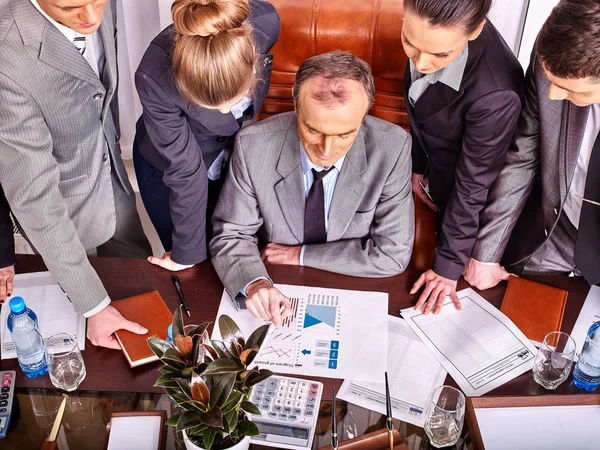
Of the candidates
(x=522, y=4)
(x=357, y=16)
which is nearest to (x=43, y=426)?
(x=357, y=16)

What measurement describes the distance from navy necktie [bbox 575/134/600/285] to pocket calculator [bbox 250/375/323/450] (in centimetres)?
87

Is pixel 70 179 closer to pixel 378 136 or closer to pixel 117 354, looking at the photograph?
pixel 117 354

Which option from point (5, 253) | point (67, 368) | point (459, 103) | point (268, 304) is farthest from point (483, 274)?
point (5, 253)

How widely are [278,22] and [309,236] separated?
715mm

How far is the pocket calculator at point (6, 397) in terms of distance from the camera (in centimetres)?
142

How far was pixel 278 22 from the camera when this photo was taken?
2.07 m

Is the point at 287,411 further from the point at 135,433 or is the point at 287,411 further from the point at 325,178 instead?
the point at 325,178

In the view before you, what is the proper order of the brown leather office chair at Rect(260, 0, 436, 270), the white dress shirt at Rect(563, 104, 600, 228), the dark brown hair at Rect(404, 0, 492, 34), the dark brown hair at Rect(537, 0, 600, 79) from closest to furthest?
the dark brown hair at Rect(537, 0, 600, 79)
the dark brown hair at Rect(404, 0, 492, 34)
the white dress shirt at Rect(563, 104, 600, 228)
the brown leather office chair at Rect(260, 0, 436, 270)

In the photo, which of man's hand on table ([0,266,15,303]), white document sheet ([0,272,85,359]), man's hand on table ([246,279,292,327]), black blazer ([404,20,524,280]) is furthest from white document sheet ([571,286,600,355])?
man's hand on table ([0,266,15,303])

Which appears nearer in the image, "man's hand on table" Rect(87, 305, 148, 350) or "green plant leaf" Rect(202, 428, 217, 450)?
"green plant leaf" Rect(202, 428, 217, 450)

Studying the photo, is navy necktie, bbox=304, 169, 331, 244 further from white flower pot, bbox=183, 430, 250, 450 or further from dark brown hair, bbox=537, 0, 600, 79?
white flower pot, bbox=183, 430, 250, 450

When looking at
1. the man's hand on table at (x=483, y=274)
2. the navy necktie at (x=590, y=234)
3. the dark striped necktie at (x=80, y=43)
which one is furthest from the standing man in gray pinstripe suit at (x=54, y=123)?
the navy necktie at (x=590, y=234)

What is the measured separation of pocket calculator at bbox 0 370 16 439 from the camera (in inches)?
55.7

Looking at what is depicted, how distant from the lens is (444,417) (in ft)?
4.62
